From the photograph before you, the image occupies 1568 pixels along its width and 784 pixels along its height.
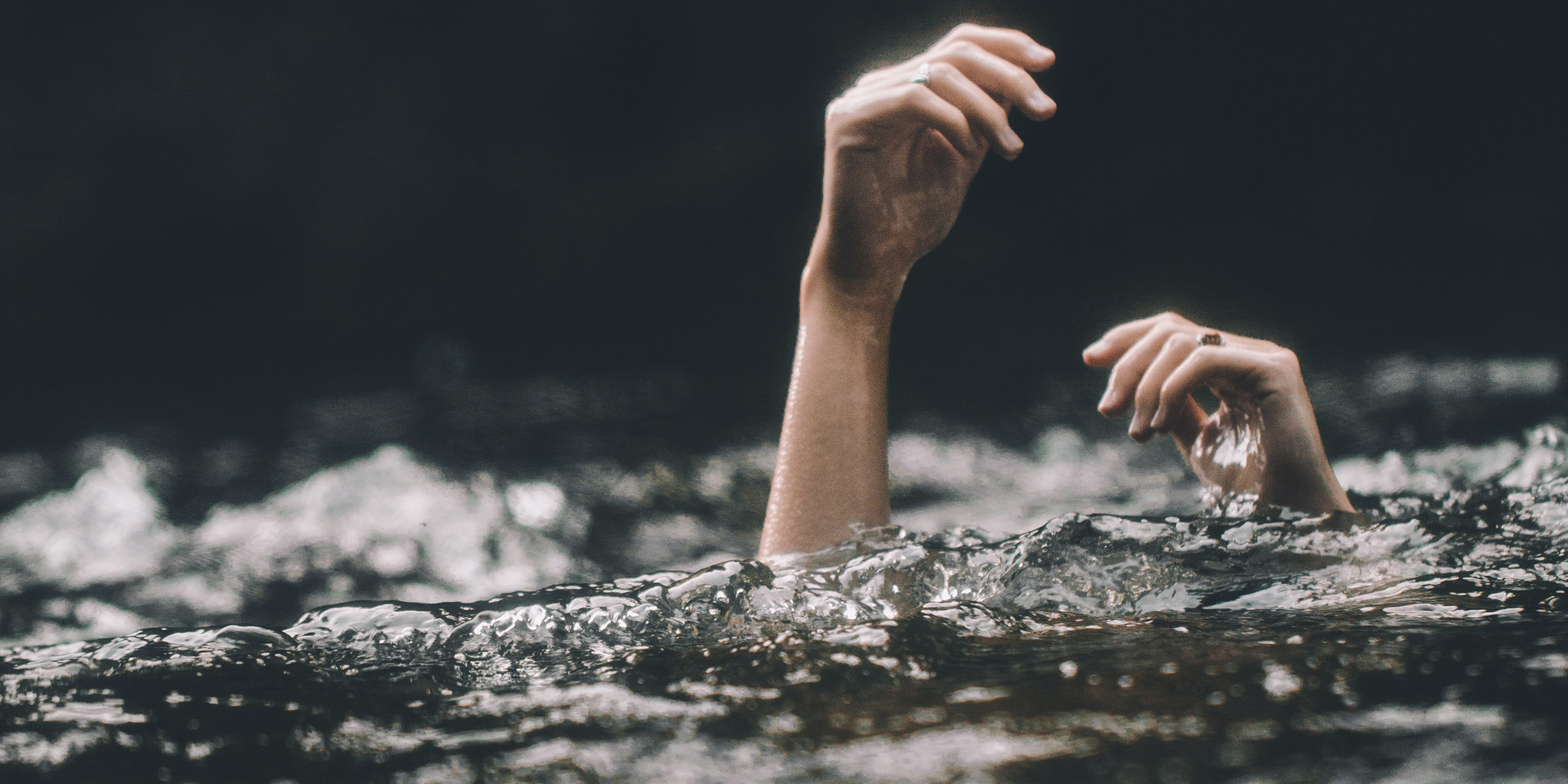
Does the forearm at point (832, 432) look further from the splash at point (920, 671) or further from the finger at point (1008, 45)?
the finger at point (1008, 45)

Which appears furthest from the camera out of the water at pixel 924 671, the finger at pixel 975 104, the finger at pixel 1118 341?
the finger at pixel 1118 341

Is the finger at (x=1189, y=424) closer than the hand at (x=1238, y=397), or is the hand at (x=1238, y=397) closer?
the hand at (x=1238, y=397)

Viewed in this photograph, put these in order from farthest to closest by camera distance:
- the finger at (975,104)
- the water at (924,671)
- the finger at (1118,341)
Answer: the finger at (1118,341)
the finger at (975,104)
the water at (924,671)

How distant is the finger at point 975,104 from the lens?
44.5 inches

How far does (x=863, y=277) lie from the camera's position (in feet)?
4.41

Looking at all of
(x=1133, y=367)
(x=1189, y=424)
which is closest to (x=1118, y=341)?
(x=1133, y=367)

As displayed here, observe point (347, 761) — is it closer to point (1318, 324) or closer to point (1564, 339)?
point (1318, 324)

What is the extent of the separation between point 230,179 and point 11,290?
31.9 inches

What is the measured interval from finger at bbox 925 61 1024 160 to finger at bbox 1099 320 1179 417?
260mm

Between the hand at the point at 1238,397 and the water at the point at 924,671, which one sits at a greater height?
the hand at the point at 1238,397

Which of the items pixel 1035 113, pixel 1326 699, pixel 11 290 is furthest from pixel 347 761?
pixel 11 290

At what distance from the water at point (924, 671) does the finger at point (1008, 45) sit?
0.53m

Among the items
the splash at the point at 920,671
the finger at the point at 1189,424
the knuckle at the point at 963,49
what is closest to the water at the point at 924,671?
the splash at the point at 920,671

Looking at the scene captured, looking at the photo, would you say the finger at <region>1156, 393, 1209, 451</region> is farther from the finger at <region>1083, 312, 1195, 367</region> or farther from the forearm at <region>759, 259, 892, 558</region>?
the forearm at <region>759, 259, 892, 558</region>
